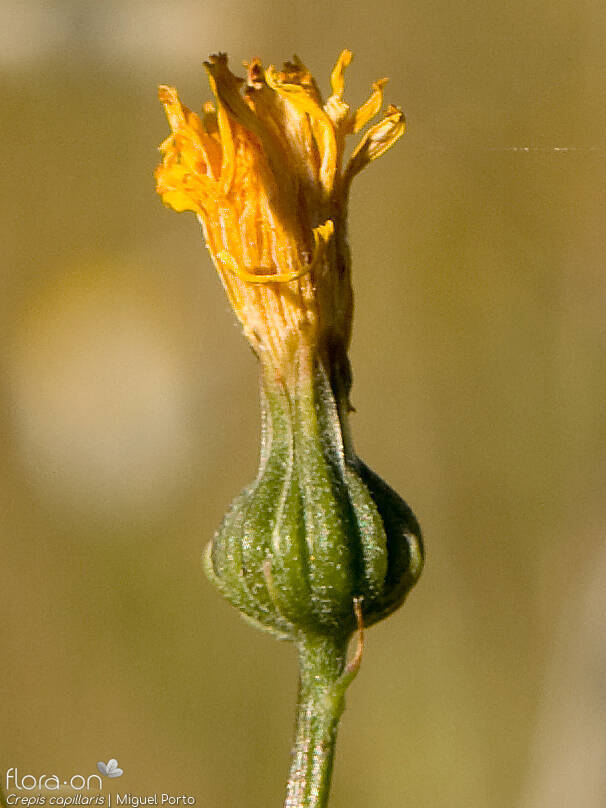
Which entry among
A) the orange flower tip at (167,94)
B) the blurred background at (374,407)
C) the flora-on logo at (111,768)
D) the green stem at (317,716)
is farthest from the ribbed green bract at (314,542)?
the blurred background at (374,407)

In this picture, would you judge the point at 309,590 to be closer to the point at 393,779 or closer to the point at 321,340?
the point at 321,340

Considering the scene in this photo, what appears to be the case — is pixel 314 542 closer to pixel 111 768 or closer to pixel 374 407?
pixel 111 768

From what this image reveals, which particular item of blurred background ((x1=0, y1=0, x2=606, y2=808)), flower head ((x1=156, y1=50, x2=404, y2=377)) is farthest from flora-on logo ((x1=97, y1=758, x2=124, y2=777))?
flower head ((x1=156, y1=50, x2=404, y2=377))

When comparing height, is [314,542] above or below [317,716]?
above

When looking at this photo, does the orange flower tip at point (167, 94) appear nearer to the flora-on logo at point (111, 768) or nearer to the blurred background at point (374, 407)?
the blurred background at point (374, 407)

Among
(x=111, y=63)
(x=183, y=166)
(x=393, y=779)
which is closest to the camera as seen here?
(x=183, y=166)

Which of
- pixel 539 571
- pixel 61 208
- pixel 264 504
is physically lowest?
pixel 539 571

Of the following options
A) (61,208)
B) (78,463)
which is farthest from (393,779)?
(61,208)

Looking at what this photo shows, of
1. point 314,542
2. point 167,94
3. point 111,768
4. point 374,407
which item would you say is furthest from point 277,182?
point 111,768
